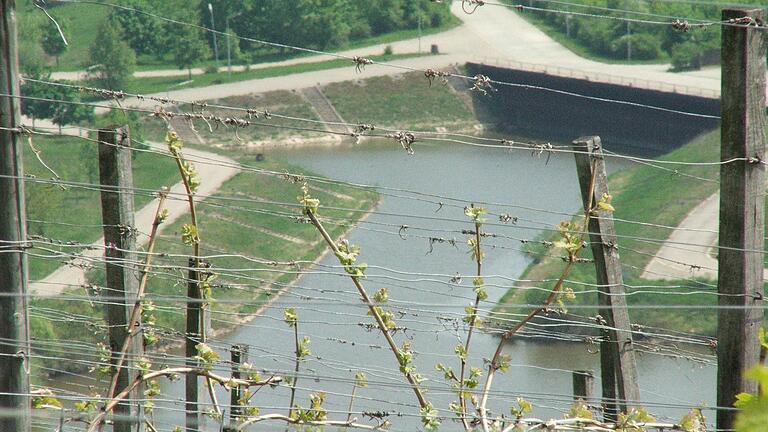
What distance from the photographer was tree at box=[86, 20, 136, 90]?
42.5m

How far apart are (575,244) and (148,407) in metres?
2.00

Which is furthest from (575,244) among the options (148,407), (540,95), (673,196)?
(540,95)

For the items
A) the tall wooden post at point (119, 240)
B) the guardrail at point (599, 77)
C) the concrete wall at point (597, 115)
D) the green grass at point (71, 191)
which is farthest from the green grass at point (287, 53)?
the tall wooden post at point (119, 240)

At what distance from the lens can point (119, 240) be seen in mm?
5648

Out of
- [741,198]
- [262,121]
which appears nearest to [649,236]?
[262,121]

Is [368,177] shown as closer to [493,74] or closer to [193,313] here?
[493,74]

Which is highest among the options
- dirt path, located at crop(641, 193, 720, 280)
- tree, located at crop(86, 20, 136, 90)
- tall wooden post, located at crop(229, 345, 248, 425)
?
tree, located at crop(86, 20, 136, 90)

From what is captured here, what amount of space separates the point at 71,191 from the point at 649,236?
14.4 m

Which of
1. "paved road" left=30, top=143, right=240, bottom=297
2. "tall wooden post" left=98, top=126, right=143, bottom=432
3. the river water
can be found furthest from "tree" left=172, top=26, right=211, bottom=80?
"tall wooden post" left=98, top=126, right=143, bottom=432

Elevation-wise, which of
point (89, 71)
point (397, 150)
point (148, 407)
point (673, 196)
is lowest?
point (148, 407)

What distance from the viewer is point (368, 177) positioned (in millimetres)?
33812

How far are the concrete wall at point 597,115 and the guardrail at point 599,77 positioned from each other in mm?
204

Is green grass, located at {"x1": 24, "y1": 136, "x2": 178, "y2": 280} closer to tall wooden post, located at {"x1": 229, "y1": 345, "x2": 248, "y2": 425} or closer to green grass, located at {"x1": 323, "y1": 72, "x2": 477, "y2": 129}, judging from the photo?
green grass, located at {"x1": 323, "y1": 72, "x2": 477, "y2": 129}

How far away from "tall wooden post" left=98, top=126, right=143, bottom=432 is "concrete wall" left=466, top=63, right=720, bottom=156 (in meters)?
33.8
